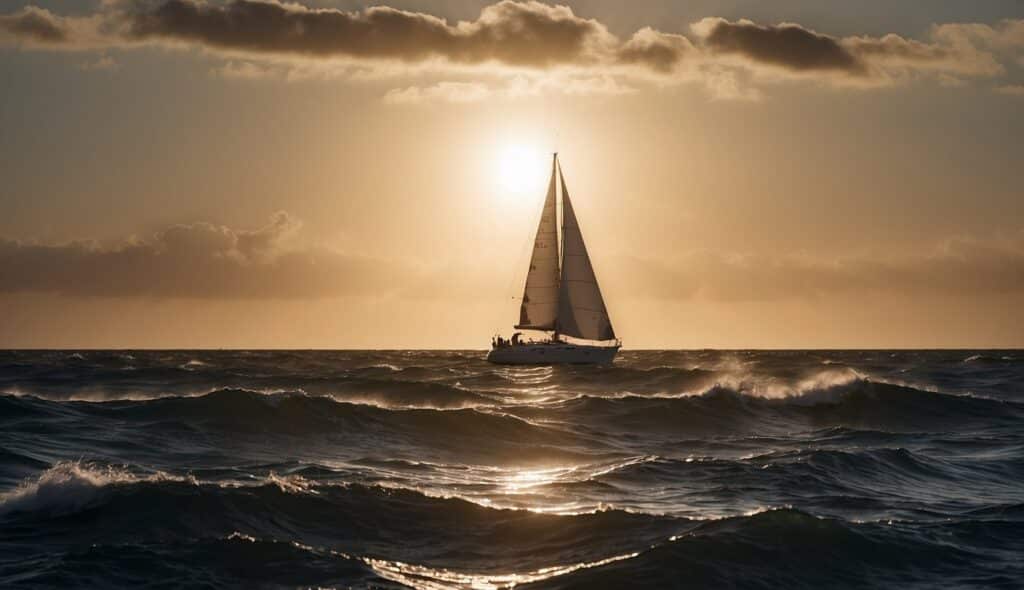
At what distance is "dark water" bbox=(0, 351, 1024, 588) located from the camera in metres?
17.8

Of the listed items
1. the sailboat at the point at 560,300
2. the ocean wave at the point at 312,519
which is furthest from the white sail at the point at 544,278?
the ocean wave at the point at 312,519

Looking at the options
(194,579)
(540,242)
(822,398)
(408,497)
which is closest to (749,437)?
(822,398)

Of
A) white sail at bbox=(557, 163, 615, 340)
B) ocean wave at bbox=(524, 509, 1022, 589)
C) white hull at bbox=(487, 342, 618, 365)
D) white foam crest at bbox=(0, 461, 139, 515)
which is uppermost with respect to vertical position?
white sail at bbox=(557, 163, 615, 340)

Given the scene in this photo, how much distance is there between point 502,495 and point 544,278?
7325 centimetres

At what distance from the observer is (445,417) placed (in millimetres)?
38594

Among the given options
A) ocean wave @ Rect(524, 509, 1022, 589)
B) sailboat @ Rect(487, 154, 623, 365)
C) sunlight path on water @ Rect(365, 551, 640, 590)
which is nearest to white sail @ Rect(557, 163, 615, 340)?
sailboat @ Rect(487, 154, 623, 365)

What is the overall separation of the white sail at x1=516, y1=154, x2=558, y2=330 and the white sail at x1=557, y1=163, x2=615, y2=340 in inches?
33.2

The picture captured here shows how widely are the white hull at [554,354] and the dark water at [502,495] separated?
5142cm

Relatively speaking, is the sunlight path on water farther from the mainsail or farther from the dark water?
the mainsail

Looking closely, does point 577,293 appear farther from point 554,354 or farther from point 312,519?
point 312,519

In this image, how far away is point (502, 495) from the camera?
2483cm

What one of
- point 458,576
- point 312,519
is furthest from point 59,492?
→ point 458,576

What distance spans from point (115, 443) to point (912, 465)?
20361 millimetres

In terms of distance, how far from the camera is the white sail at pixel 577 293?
95.2m
